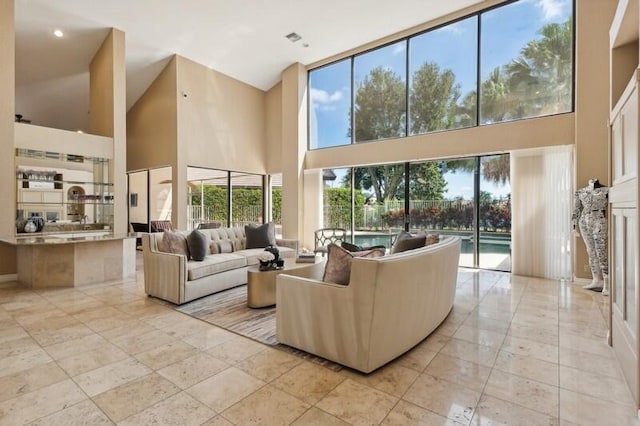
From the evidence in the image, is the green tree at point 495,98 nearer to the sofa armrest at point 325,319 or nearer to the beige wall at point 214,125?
the sofa armrest at point 325,319

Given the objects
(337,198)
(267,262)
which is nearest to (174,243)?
(267,262)

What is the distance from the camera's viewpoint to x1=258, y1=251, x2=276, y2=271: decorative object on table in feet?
12.9

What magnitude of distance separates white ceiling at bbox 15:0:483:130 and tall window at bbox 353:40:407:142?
460 millimetres

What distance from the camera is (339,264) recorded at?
2496mm

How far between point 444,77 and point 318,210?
13.5 ft

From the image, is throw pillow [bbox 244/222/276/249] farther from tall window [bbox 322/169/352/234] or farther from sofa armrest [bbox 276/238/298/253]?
tall window [bbox 322/169/352/234]

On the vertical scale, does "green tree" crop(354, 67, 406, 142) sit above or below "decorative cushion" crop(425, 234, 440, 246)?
above

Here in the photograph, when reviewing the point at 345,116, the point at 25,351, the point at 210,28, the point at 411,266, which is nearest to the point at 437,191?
the point at 345,116

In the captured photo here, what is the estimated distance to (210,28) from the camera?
20.7ft

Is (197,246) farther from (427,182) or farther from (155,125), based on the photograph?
(155,125)

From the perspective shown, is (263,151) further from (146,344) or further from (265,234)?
(146,344)

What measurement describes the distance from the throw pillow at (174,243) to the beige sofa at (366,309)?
2259 millimetres

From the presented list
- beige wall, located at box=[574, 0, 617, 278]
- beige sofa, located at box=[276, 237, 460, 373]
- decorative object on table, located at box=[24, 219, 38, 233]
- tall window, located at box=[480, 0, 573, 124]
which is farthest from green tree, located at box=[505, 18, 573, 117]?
decorative object on table, located at box=[24, 219, 38, 233]

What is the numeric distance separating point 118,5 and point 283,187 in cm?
486
